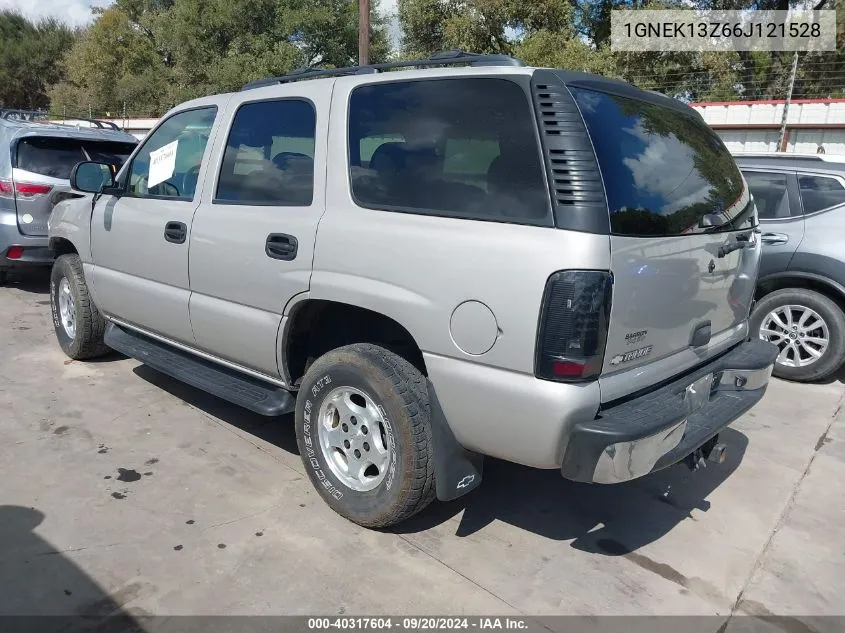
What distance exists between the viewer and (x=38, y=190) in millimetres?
6793

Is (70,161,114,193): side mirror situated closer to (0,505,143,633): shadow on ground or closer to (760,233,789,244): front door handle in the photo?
(0,505,143,633): shadow on ground

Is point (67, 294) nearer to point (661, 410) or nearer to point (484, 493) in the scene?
point (484, 493)

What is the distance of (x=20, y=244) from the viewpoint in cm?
674

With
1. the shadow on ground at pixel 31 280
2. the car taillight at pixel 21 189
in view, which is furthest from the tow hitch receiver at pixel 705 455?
the shadow on ground at pixel 31 280

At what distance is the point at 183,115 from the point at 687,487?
370cm

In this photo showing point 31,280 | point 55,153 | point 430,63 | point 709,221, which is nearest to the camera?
point 709,221

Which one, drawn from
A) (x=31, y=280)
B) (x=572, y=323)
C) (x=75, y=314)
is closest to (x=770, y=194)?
(x=572, y=323)

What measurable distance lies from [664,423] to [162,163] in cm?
331

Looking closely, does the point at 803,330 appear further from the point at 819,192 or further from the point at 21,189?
the point at 21,189

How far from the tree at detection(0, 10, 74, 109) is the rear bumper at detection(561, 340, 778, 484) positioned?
186ft

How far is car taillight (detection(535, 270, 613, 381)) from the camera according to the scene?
2.33 meters

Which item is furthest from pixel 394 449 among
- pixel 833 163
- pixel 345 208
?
pixel 833 163

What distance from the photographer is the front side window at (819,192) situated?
5.46 meters

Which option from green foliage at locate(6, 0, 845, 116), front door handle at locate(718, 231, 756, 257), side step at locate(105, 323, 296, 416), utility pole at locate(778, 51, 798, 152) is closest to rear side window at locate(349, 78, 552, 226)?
front door handle at locate(718, 231, 756, 257)
